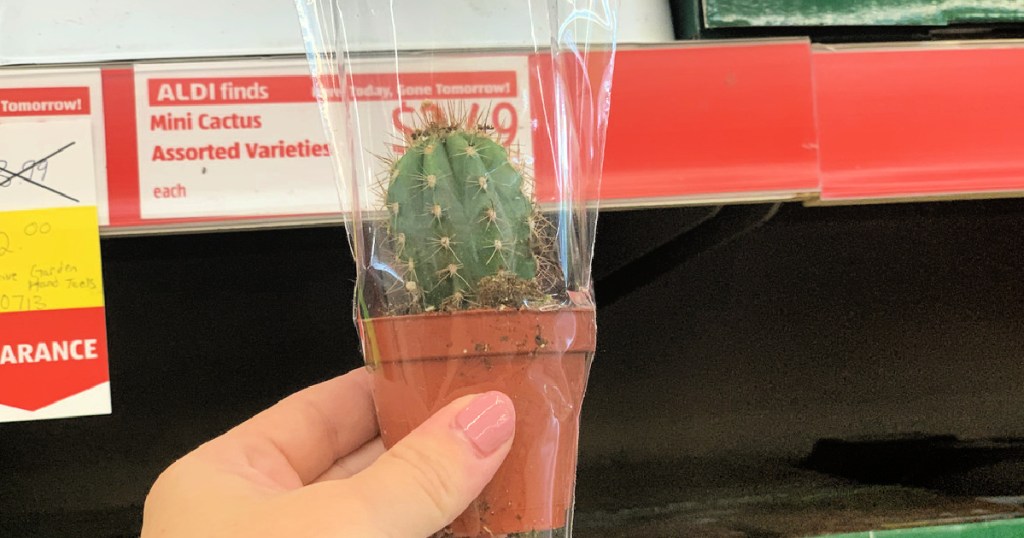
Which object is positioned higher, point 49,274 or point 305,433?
point 49,274

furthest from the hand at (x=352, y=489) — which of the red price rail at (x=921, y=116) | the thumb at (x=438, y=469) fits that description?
the red price rail at (x=921, y=116)

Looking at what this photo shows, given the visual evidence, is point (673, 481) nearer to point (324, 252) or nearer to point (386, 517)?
point (324, 252)

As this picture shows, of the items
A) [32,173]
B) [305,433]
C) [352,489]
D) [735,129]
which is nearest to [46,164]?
[32,173]

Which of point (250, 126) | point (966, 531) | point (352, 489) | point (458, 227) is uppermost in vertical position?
point (250, 126)

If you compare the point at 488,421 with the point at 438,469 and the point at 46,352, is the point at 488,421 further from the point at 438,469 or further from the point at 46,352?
the point at 46,352

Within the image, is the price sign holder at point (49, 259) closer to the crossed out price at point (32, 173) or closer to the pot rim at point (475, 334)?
the crossed out price at point (32, 173)
